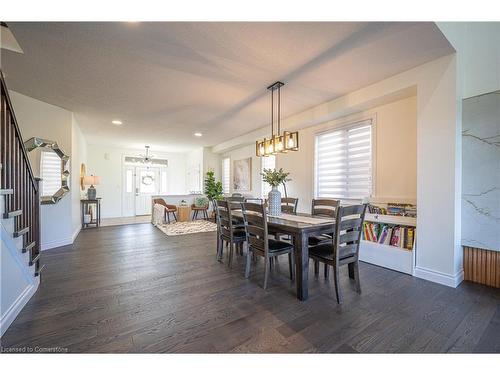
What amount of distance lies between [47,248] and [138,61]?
3.57 meters

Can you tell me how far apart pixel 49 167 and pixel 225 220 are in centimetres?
344

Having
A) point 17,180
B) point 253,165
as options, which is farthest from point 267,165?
point 17,180

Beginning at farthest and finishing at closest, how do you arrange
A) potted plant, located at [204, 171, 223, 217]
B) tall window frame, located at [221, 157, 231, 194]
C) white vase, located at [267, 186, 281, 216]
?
1. tall window frame, located at [221, 157, 231, 194]
2. potted plant, located at [204, 171, 223, 217]
3. white vase, located at [267, 186, 281, 216]

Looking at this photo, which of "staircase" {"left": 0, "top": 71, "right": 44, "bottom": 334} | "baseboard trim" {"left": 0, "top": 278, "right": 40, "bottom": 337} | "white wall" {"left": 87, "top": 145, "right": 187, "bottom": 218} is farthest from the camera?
"white wall" {"left": 87, "top": 145, "right": 187, "bottom": 218}

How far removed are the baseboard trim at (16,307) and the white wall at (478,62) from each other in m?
4.67

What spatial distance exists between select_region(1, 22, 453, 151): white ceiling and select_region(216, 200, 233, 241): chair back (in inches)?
65.6

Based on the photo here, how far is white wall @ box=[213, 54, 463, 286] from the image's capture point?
2.36m

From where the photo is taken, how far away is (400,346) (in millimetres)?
1483

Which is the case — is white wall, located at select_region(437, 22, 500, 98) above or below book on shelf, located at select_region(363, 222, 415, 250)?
above

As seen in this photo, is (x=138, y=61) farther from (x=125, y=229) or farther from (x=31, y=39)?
(x=125, y=229)

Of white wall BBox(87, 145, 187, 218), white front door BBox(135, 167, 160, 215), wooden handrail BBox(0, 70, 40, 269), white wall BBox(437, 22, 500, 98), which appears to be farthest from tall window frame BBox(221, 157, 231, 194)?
white wall BBox(437, 22, 500, 98)

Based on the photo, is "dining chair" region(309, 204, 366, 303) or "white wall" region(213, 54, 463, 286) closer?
"dining chair" region(309, 204, 366, 303)

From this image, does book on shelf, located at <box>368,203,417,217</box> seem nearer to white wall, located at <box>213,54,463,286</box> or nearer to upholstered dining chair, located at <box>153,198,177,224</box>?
white wall, located at <box>213,54,463,286</box>
